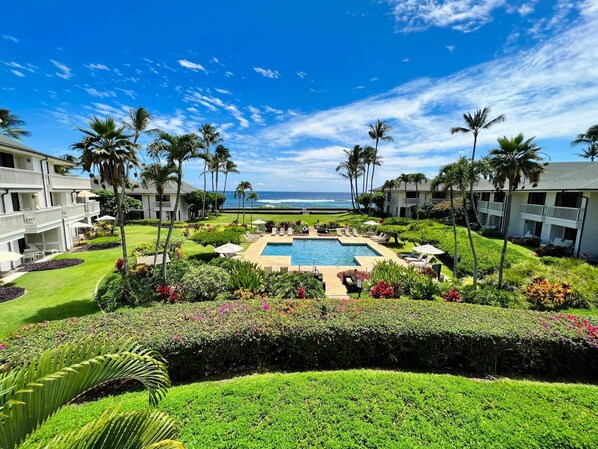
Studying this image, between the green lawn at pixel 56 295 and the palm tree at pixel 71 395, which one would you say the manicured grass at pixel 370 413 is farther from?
the green lawn at pixel 56 295

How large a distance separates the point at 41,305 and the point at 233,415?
11182 mm

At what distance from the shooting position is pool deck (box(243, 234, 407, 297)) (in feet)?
49.8

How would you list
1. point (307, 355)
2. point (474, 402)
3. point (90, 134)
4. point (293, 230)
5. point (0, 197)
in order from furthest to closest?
point (293, 230), point (0, 197), point (90, 134), point (307, 355), point (474, 402)

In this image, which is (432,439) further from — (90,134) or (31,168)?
(31,168)

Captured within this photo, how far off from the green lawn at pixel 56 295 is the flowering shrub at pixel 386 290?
37.3 feet

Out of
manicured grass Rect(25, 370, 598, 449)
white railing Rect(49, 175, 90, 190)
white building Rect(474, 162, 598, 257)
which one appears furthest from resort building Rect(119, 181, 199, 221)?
white building Rect(474, 162, 598, 257)

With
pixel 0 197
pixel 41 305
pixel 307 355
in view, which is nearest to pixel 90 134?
pixel 41 305

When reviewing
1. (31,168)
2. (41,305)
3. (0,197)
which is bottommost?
(41,305)

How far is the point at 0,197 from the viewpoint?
1619 centimetres

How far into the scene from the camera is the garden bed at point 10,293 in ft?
40.5

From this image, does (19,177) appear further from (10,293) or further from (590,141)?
(590,141)

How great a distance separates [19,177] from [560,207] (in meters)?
37.5

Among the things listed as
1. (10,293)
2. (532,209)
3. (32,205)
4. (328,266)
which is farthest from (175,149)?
(532,209)

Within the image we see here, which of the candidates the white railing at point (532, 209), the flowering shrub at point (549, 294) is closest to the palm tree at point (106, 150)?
the flowering shrub at point (549, 294)
